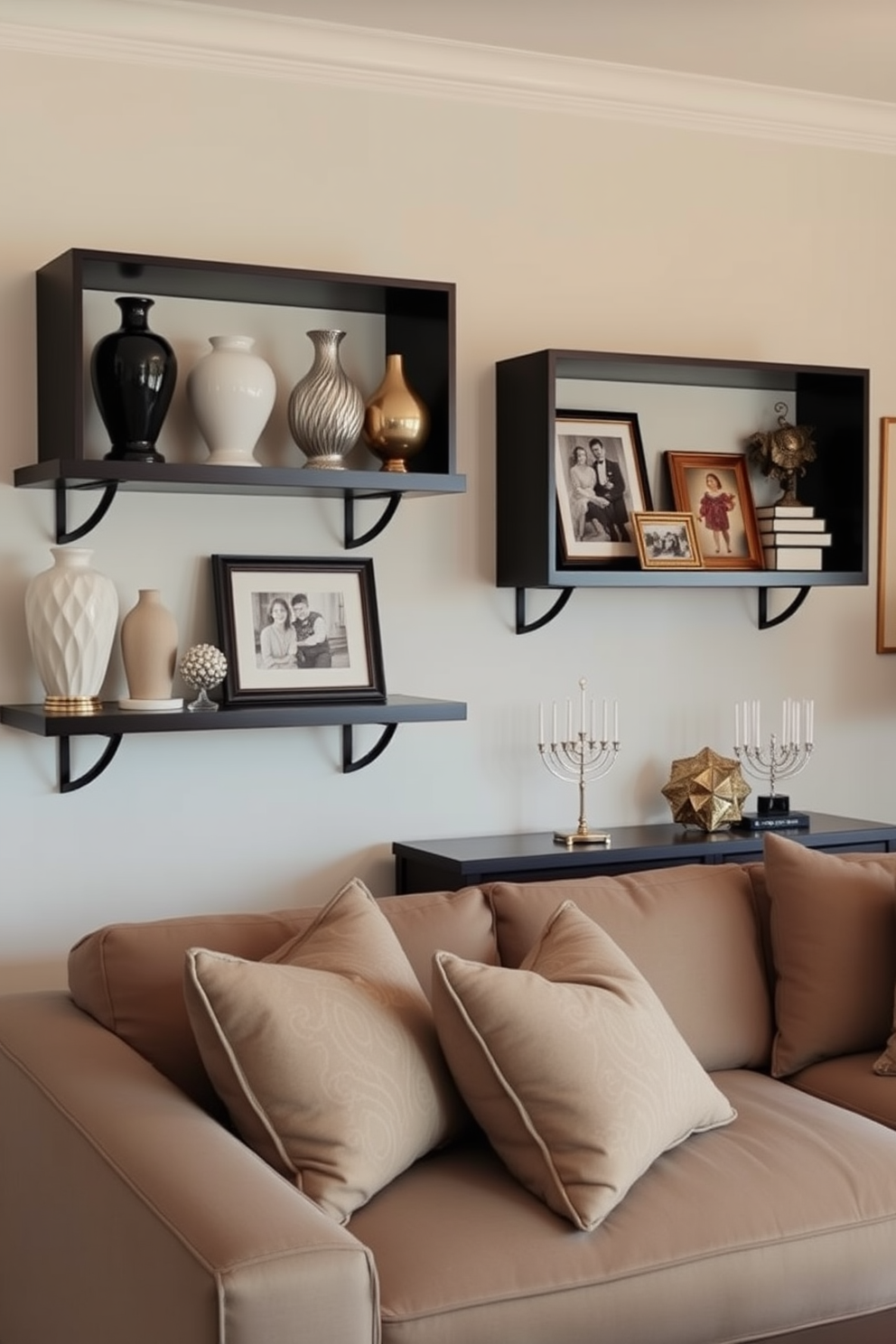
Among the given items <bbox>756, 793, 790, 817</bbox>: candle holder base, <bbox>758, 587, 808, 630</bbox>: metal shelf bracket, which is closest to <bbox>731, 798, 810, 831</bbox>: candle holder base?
<bbox>756, 793, 790, 817</bbox>: candle holder base

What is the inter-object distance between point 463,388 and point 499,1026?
1918mm

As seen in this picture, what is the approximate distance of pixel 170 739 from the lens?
3508 mm

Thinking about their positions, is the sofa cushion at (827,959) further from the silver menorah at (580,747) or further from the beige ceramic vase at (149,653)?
the beige ceramic vase at (149,653)

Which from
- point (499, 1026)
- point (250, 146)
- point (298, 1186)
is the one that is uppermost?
point (250, 146)

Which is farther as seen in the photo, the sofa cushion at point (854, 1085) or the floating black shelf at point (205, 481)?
the floating black shelf at point (205, 481)

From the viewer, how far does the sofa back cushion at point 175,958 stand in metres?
2.44

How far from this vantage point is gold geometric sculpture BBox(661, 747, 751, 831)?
381cm

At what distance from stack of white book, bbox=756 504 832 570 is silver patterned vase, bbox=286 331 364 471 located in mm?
1128

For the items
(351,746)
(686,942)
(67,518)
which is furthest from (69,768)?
(686,942)

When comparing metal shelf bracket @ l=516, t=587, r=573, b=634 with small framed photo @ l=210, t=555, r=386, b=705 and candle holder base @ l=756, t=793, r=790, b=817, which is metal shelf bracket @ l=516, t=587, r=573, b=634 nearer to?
small framed photo @ l=210, t=555, r=386, b=705

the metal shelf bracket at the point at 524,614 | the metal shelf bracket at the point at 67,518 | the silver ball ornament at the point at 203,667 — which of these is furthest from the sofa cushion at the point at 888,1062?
the metal shelf bracket at the point at 67,518

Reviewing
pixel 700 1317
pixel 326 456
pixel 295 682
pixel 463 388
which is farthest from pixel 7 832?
pixel 700 1317

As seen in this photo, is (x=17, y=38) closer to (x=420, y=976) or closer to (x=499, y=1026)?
(x=420, y=976)

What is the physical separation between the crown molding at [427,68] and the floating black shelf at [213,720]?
54.1 inches
